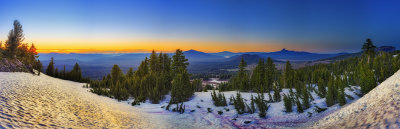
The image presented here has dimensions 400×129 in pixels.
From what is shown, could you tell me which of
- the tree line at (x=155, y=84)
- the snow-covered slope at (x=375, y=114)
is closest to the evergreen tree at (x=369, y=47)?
Result: the tree line at (x=155, y=84)

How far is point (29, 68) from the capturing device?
80.2ft

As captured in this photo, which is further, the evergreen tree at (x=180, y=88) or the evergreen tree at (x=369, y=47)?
the evergreen tree at (x=369, y=47)

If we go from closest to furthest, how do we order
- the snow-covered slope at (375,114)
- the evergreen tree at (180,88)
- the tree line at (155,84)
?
the snow-covered slope at (375,114), the evergreen tree at (180,88), the tree line at (155,84)

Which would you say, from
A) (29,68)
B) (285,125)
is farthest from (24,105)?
(29,68)

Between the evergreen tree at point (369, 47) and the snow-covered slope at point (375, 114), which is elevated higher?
the evergreen tree at point (369, 47)

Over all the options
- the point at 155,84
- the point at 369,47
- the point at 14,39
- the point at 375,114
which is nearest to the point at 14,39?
the point at 14,39

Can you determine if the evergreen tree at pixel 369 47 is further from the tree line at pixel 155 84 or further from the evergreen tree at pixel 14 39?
the evergreen tree at pixel 14 39

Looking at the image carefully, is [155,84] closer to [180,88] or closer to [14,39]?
[180,88]

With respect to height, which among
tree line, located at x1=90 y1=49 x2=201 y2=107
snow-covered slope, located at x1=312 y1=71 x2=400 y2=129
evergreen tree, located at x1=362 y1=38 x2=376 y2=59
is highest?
evergreen tree, located at x1=362 y1=38 x2=376 y2=59

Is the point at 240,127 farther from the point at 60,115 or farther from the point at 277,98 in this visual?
the point at 60,115

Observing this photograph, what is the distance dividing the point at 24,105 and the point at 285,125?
610 inches

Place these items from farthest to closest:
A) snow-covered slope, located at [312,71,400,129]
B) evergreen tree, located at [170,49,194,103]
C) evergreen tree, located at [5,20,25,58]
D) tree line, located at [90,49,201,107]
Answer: evergreen tree, located at [5,20,25,58] < tree line, located at [90,49,201,107] < evergreen tree, located at [170,49,194,103] < snow-covered slope, located at [312,71,400,129]

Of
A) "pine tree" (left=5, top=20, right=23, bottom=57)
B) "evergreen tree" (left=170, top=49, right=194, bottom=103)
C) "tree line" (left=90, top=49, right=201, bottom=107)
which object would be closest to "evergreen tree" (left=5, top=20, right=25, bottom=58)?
"pine tree" (left=5, top=20, right=23, bottom=57)

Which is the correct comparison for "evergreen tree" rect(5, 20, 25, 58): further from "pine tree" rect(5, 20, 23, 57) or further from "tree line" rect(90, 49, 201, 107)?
"tree line" rect(90, 49, 201, 107)
